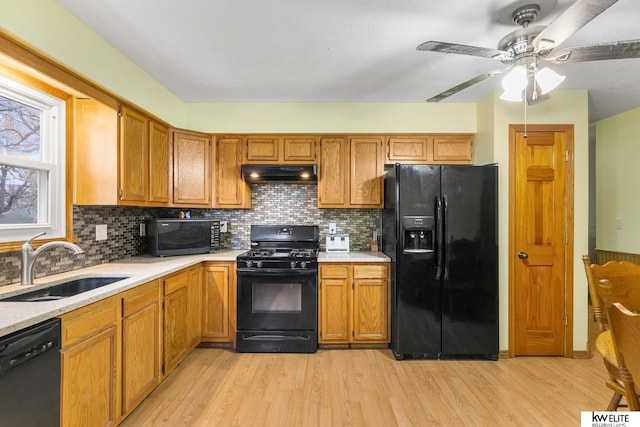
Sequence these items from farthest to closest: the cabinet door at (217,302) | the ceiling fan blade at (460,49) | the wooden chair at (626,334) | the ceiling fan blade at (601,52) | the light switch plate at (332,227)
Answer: the light switch plate at (332,227), the cabinet door at (217,302), the ceiling fan blade at (460,49), the ceiling fan blade at (601,52), the wooden chair at (626,334)

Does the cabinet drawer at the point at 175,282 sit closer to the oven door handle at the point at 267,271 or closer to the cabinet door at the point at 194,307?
the cabinet door at the point at 194,307

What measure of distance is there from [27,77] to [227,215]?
199 cm

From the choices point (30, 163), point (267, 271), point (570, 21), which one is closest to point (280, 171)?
point (267, 271)

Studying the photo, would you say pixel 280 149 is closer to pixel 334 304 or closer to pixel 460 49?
pixel 334 304

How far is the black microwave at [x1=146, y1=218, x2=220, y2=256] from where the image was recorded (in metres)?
2.80

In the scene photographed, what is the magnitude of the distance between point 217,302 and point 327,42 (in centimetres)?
242

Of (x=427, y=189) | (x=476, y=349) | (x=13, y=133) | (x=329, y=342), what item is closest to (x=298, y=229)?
(x=329, y=342)

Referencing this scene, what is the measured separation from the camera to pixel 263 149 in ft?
10.5

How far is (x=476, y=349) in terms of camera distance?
8.77ft

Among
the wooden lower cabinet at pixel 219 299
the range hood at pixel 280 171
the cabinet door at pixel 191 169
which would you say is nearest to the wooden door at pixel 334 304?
the wooden lower cabinet at pixel 219 299

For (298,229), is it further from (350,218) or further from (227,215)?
(227,215)

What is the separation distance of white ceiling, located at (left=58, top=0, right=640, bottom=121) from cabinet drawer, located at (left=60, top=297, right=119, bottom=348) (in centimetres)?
169

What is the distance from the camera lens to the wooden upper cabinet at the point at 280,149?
3197mm

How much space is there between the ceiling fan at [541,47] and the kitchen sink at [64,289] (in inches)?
96.5
